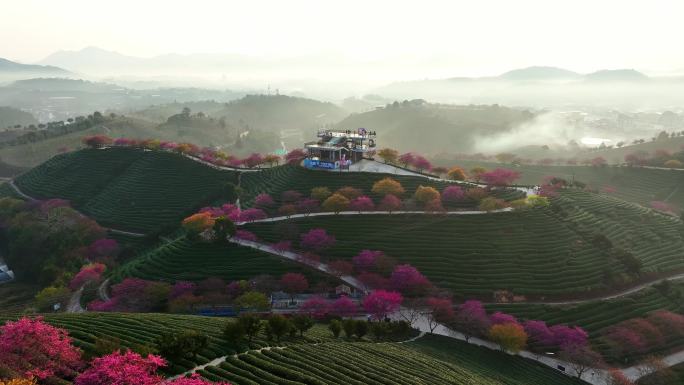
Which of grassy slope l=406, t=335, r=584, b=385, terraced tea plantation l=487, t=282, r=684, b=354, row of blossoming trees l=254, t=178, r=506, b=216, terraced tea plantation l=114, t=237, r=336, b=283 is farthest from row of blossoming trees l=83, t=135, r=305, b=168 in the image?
terraced tea plantation l=487, t=282, r=684, b=354

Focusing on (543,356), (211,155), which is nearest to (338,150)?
(211,155)

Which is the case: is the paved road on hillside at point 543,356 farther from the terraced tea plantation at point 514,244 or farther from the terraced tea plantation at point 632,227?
the terraced tea plantation at point 632,227

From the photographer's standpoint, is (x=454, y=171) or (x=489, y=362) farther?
(x=454, y=171)

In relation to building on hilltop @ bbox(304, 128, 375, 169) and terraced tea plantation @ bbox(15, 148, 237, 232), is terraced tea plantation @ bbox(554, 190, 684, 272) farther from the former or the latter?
terraced tea plantation @ bbox(15, 148, 237, 232)

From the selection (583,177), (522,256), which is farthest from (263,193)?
(583,177)

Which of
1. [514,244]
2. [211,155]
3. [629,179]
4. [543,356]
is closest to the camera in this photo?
[543,356]

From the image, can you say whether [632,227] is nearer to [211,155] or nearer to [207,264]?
[207,264]
